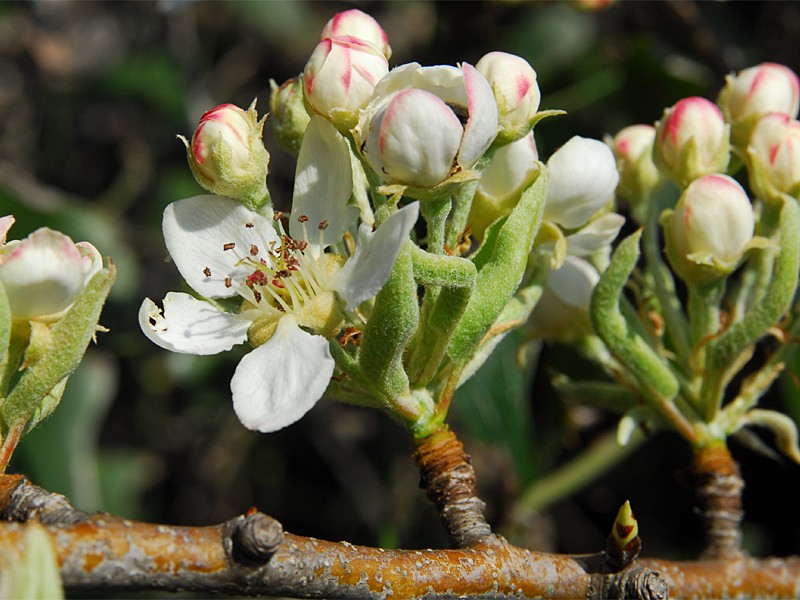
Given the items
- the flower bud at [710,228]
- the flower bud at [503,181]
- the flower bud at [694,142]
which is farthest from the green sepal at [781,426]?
the flower bud at [503,181]

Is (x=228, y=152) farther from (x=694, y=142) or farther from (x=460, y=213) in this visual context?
(x=694, y=142)

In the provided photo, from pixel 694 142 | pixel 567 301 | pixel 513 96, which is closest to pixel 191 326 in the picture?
pixel 513 96

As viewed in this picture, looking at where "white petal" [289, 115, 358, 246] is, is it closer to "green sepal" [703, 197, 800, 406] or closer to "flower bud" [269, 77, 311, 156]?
"flower bud" [269, 77, 311, 156]

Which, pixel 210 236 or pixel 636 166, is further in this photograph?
pixel 636 166

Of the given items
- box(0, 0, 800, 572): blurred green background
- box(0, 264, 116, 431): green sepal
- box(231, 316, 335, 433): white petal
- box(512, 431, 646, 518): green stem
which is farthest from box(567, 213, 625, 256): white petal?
box(512, 431, 646, 518): green stem

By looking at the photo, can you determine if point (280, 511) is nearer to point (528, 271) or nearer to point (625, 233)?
point (625, 233)

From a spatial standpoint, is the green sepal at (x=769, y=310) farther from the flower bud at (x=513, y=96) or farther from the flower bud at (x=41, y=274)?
the flower bud at (x=41, y=274)

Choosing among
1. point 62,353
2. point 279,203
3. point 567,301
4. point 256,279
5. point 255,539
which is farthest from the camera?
point 279,203
